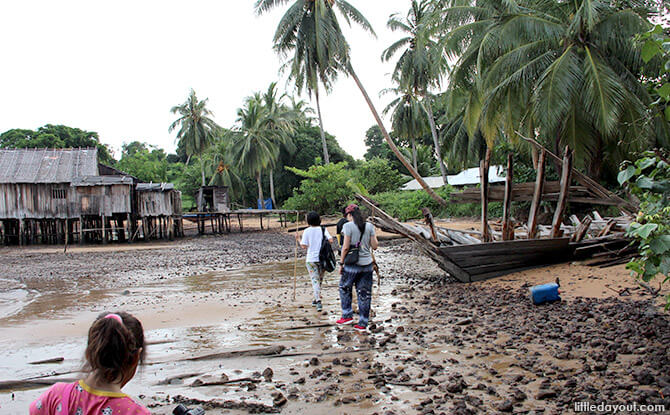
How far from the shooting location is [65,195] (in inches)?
1101

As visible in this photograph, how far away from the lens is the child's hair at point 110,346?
202 cm

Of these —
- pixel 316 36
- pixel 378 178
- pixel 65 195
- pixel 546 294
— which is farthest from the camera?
pixel 378 178

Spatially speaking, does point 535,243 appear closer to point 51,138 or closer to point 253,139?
point 253,139

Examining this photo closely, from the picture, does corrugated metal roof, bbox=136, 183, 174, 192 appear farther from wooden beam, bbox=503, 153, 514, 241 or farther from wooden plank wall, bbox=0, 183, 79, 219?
wooden beam, bbox=503, 153, 514, 241

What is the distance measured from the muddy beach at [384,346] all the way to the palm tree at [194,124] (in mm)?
37587

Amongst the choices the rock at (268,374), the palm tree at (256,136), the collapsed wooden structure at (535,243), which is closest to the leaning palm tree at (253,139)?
the palm tree at (256,136)

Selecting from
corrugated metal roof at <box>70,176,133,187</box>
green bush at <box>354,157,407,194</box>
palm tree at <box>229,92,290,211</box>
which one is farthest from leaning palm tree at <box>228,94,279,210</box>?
corrugated metal roof at <box>70,176,133,187</box>

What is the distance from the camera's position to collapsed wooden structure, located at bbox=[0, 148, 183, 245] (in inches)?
1088

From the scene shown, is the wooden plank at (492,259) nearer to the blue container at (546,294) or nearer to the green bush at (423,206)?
the blue container at (546,294)

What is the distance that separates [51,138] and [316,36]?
33.3m

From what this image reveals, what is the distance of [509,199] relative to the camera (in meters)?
9.94

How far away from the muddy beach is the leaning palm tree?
30762mm

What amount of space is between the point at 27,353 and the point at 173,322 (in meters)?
2.12

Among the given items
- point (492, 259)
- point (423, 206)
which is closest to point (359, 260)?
point (492, 259)
